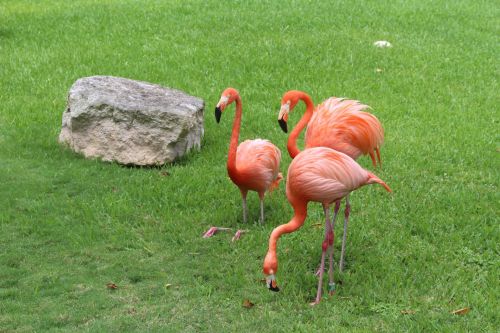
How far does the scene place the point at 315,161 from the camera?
4.22 m

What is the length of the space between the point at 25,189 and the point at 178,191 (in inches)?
54.0

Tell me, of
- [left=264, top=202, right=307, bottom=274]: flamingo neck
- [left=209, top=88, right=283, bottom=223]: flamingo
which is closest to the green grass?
[left=209, top=88, right=283, bottom=223]: flamingo

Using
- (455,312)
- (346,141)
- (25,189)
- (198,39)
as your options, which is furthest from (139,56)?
(455,312)

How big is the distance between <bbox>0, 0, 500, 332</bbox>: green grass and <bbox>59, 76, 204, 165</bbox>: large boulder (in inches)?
6.7

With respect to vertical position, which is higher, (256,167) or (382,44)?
(256,167)

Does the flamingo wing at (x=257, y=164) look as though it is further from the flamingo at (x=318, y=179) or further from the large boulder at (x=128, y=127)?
the large boulder at (x=128, y=127)

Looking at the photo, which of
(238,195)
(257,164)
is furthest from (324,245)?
(238,195)

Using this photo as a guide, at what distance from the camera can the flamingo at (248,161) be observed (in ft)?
16.7

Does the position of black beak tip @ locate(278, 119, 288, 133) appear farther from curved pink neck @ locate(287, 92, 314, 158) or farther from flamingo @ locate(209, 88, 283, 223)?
flamingo @ locate(209, 88, 283, 223)

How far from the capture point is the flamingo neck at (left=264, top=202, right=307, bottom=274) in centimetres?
386

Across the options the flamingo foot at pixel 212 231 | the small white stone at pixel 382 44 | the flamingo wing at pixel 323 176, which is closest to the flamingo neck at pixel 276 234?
the flamingo wing at pixel 323 176

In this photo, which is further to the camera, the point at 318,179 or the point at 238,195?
the point at 238,195

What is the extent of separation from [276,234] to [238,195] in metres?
1.84

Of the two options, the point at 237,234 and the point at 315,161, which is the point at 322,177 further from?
the point at 237,234
